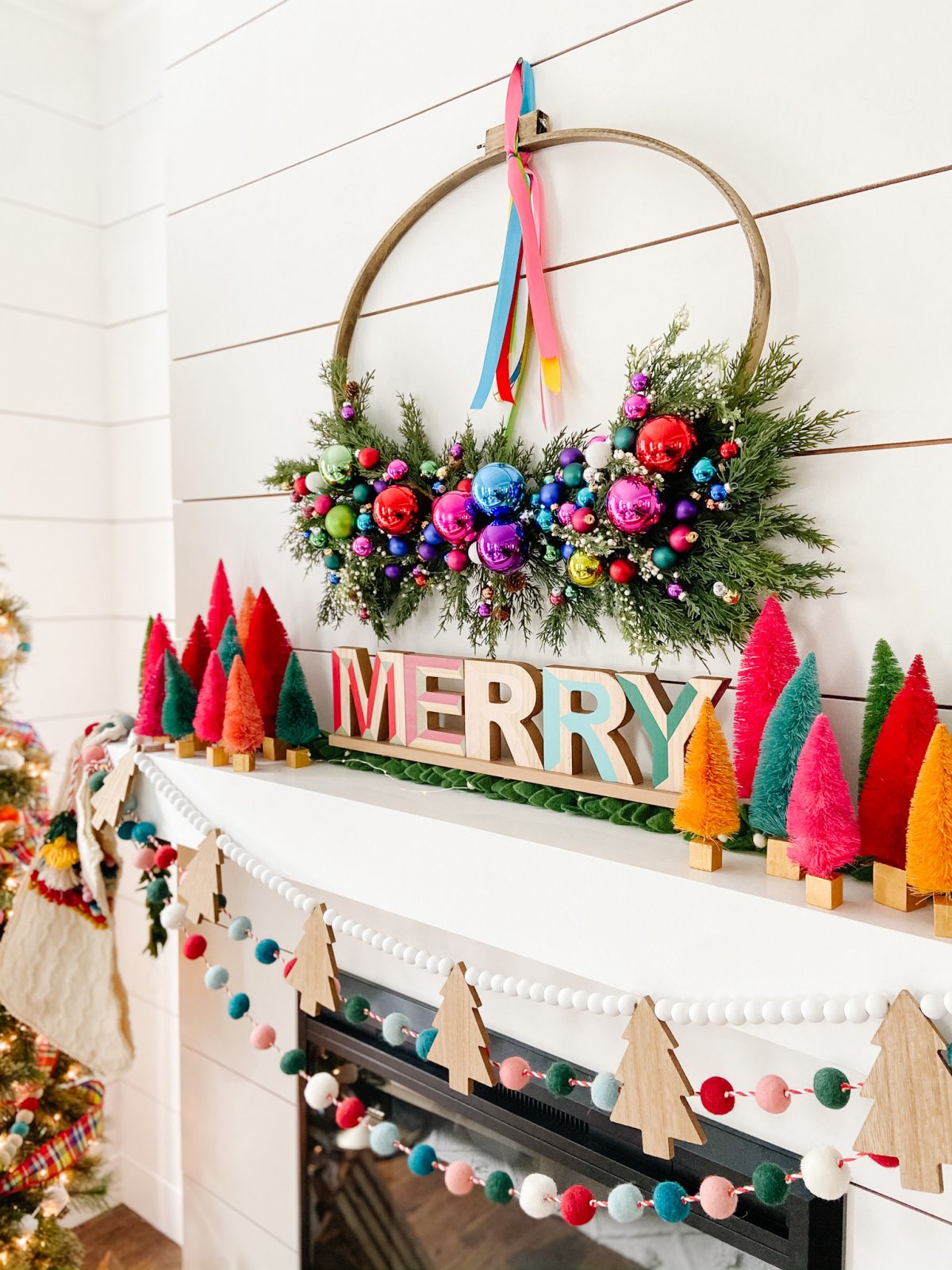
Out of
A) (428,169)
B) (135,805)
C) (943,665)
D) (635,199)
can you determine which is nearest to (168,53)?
(428,169)

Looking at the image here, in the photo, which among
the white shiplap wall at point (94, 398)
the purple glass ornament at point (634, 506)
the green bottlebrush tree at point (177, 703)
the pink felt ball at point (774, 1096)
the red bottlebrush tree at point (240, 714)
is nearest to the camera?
the pink felt ball at point (774, 1096)

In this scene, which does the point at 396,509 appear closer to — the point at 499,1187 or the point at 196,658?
the point at 196,658

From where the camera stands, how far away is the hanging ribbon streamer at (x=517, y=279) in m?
1.08

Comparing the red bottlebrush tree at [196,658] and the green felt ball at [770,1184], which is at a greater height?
the red bottlebrush tree at [196,658]

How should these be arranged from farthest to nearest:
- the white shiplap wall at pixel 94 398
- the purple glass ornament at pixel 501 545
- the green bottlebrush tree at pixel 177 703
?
the white shiplap wall at pixel 94 398, the green bottlebrush tree at pixel 177 703, the purple glass ornament at pixel 501 545

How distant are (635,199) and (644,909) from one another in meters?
0.78

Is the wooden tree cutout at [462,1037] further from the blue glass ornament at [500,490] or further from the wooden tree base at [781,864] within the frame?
the blue glass ornament at [500,490]

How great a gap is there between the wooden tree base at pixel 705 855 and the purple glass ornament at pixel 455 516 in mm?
449

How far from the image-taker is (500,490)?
3.38ft

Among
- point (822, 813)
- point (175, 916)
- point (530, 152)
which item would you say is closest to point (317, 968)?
point (175, 916)

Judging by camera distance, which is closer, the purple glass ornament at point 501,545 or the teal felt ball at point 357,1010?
the purple glass ornament at point 501,545

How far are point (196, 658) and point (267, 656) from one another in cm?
16

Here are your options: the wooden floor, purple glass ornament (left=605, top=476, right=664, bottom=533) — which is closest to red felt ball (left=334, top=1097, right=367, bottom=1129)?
purple glass ornament (left=605, top=476, right=664, bottom=533)

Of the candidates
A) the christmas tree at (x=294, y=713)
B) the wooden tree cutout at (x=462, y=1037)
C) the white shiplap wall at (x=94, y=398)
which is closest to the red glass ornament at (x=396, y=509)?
the christmas tree at (x=294, y=713)
